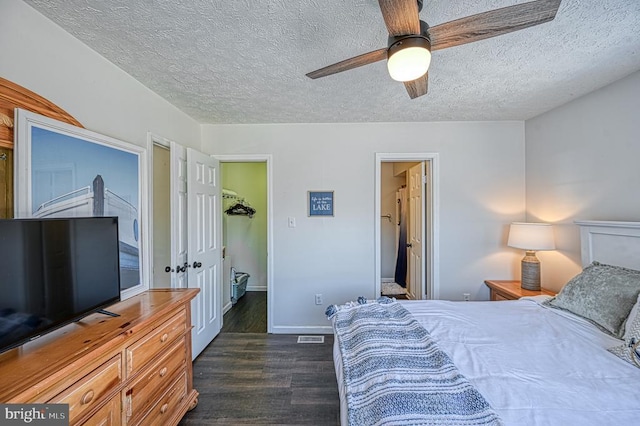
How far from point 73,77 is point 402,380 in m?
2.38

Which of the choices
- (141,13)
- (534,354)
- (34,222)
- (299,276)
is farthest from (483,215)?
(34,222)

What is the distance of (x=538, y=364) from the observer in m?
1.28

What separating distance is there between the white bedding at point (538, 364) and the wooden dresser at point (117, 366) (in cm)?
105

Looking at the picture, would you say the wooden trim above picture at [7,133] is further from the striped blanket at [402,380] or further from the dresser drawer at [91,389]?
the striped blanket at [402,380]

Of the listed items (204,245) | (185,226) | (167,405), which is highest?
(185,226)

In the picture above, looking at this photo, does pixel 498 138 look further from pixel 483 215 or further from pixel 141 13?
pixel 141 13

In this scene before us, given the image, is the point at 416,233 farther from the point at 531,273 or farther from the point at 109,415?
the point at 109,415

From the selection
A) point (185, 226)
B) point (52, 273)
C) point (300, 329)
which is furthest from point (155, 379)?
point (300, 329)

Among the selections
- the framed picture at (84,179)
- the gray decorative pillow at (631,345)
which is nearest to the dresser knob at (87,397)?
the framed picture at (84,179)

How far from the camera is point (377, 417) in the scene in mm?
950

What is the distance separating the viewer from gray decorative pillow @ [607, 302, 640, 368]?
4.18 ft

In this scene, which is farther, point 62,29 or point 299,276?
point 299,276

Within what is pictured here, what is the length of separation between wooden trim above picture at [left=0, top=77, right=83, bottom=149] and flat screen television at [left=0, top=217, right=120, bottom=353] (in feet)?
1.46

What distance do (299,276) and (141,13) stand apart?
2.61 metres
